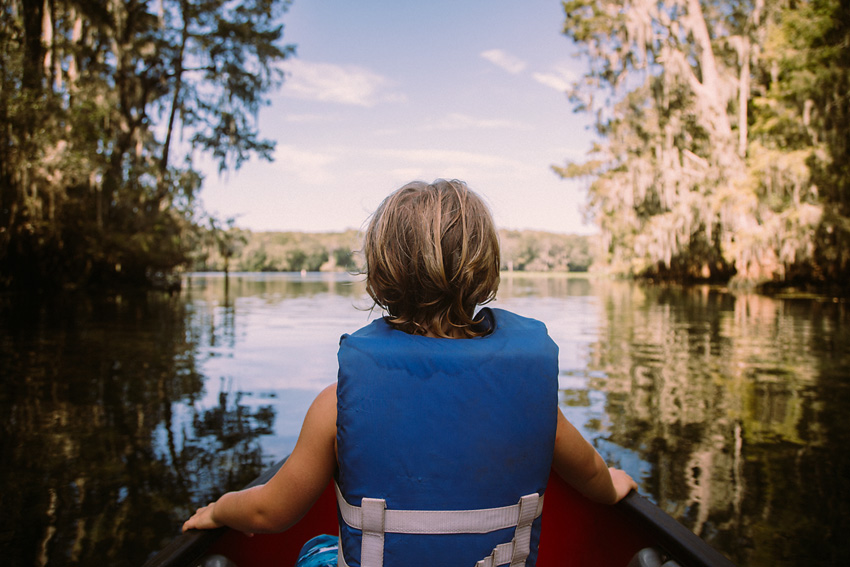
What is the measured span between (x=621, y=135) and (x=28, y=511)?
86.3 ft

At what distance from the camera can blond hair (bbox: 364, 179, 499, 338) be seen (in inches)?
44.8

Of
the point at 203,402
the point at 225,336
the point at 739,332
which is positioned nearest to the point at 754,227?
the point at 739,332

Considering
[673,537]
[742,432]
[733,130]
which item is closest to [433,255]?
[673,537]

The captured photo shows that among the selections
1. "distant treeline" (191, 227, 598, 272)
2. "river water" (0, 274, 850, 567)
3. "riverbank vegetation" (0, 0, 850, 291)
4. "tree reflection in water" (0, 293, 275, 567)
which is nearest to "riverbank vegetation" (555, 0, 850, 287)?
"riverbank vegetation" (0, 0, 850, 291)

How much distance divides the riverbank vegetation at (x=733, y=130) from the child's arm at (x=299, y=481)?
16.2 m

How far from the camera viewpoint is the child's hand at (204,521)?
1.48 m

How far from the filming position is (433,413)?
1.09m

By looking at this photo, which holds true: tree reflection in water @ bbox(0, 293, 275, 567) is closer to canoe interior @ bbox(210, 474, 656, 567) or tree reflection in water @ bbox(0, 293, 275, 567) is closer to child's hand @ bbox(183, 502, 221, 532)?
canoe interior @ bbox(210, 474, 656, 567)

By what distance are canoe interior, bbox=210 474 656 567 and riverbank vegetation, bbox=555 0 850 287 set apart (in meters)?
15.4

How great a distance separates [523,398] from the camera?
113 cm

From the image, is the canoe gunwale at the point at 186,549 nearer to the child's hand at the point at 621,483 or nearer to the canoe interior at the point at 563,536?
the canoe interior at the point at 563,536

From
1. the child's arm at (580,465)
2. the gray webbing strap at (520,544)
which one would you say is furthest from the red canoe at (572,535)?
the gray webbing strap at (520,544)

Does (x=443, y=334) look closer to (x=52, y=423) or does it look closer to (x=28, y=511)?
(x=28, y=511)

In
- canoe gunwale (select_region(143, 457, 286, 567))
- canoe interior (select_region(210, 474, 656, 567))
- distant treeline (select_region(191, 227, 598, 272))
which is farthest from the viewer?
distant treeline (select_region(191, 227, 598, 272))
